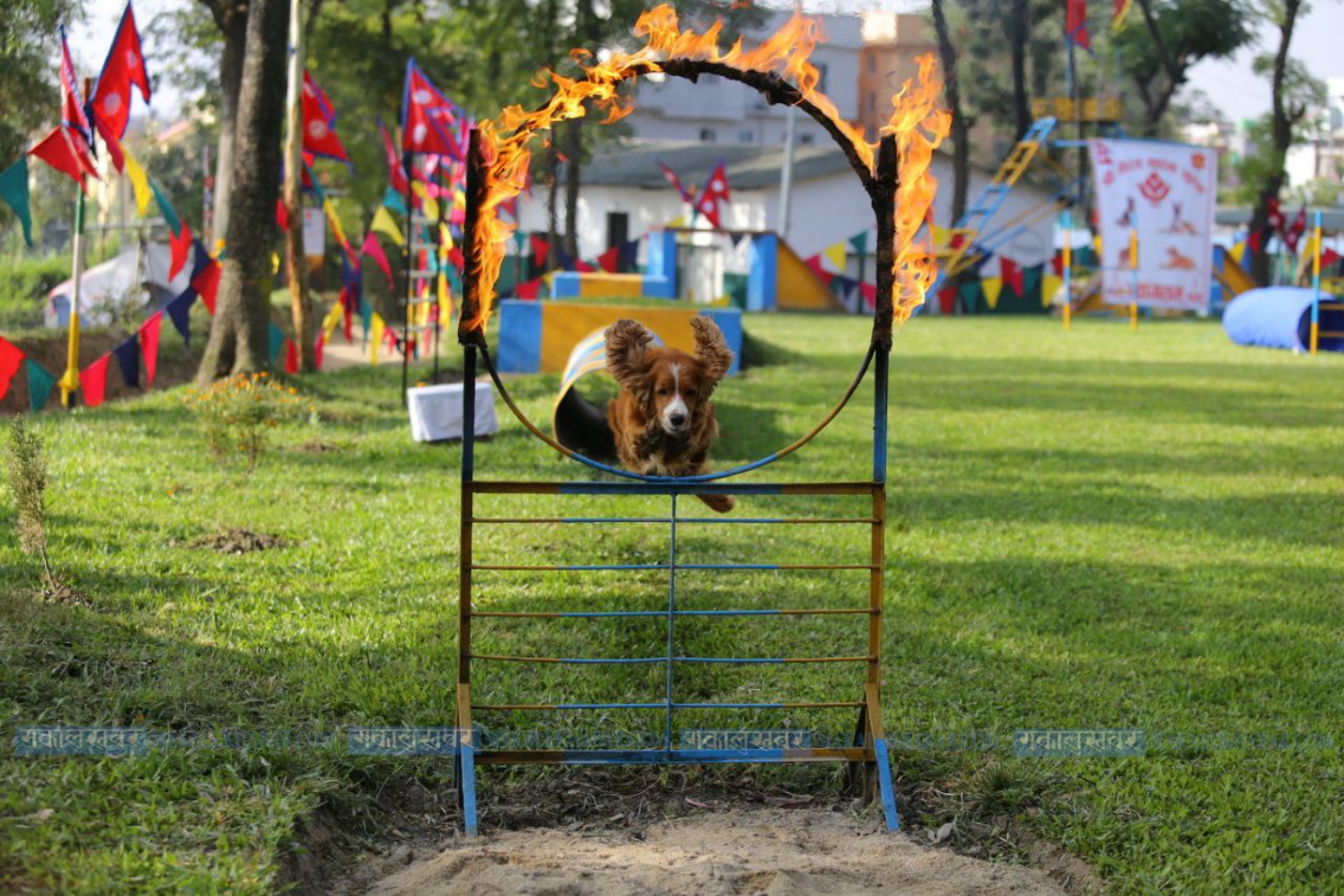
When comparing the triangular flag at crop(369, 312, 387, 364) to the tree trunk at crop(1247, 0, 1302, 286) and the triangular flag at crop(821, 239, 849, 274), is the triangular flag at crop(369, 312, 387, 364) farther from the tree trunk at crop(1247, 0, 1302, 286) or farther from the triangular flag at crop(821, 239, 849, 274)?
the tree trunk at crop(1247, 0, 1302, 286)

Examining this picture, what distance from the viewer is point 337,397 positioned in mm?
13422

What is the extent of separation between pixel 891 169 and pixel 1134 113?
183 ft

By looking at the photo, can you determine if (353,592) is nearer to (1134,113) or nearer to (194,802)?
(194,802)

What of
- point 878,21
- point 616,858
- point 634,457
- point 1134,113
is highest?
point 1134,113

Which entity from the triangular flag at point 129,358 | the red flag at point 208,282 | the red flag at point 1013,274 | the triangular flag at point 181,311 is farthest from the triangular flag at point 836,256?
the triangular flag at point 129,358

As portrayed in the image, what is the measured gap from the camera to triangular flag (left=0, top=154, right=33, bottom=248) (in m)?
9.28

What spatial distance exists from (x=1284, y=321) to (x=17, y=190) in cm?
2108

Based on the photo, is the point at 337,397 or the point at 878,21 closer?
the point at 878,21

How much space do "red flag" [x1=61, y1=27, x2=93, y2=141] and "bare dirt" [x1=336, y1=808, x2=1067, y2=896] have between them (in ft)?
28.2

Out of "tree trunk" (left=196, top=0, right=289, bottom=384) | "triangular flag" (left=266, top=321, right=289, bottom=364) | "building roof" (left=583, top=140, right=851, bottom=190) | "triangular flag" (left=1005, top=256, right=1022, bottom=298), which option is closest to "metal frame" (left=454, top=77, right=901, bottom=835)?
"tree trunk" (left=196, top=0, right=289, bottom=384)

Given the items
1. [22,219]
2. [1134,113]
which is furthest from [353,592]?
Answer: [1134,113]

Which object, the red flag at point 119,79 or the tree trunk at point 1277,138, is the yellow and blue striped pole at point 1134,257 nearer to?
the tree trunk at point 1277,138

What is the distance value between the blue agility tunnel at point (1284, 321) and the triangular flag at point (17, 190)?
20.7 meters

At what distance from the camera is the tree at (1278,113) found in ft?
Answer: 119
